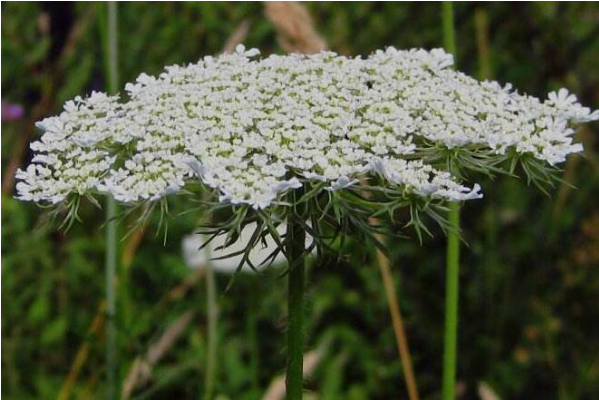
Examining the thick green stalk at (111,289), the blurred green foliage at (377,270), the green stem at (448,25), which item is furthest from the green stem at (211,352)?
the blurred green foliage at (377,270)

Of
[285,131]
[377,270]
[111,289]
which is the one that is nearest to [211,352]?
[111,289]

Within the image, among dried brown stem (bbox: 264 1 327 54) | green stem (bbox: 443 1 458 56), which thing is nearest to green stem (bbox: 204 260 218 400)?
dried brown stem (bbox: 264 1 327 54)

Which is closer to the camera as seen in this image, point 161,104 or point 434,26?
point 161,104

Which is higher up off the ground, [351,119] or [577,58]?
[577,58]

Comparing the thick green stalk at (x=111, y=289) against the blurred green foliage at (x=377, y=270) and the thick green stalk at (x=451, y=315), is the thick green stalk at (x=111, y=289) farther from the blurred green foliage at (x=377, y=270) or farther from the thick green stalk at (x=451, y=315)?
the blurred green foliage at (x=377, y=270)

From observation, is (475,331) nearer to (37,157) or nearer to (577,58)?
(577,58)

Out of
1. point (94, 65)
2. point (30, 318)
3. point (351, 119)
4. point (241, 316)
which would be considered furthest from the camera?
point (94, 65)

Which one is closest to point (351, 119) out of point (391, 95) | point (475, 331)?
point (391, 95)
